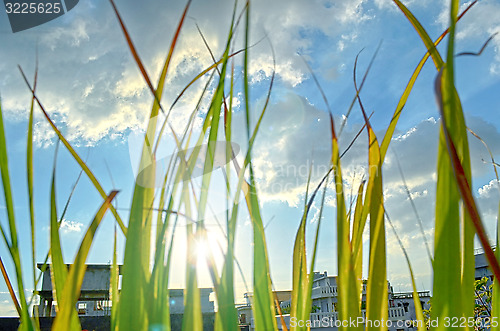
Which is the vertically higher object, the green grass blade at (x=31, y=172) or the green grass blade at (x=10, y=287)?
the green grass blade at (x=31, y=172)

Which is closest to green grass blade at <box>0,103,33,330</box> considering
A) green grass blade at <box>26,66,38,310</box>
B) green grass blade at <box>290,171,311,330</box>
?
green grass blade at <box>26,66,38,310</box>

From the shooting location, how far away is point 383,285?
359 millimetres

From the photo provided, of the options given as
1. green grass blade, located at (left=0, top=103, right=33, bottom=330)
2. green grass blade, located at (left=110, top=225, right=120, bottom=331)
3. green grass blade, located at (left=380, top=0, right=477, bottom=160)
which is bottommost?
green grass blade, located at (left=110, top=225, right=120, bottom=331)

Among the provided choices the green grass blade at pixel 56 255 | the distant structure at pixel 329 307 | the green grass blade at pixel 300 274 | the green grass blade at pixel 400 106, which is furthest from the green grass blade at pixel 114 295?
the distant structure at pixel 329 307

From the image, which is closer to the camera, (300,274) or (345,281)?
(345,281)

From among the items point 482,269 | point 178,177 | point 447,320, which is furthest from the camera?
point 482,269

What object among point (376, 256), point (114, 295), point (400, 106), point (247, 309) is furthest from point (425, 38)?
point (247, 309)

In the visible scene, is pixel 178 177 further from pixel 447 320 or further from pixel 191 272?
pixel 447 320

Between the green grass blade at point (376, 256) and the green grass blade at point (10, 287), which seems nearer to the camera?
the green grass blade at point (376, 256)

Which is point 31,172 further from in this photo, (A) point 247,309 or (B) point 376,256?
(A) point 247,309

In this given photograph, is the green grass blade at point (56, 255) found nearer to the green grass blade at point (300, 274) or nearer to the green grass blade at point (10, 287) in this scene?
the green grass blade at point (10, 287)

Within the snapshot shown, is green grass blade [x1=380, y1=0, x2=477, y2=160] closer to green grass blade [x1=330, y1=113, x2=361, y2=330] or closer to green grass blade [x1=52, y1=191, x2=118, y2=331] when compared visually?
green grass blade [x1=330, y1=113, x2=361, y2=330]

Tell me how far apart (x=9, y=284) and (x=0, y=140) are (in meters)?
0.20

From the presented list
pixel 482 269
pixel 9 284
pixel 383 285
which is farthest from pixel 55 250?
pixel 482 269
